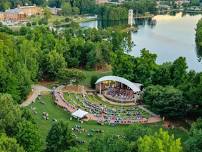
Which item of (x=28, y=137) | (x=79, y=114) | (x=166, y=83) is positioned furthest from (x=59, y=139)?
(x=166, y=83)

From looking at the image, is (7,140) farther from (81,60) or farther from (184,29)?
(184,29)

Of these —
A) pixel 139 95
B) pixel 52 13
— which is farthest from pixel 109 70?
pixel 52 13

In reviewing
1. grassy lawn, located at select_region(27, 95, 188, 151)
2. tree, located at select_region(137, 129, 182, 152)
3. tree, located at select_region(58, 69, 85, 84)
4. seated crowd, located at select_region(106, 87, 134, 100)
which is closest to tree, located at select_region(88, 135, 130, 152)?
tree, located at select_region(137, 129, 182, 152)

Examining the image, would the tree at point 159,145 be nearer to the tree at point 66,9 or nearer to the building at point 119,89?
the building at point 119,89

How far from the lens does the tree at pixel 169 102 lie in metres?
27.0

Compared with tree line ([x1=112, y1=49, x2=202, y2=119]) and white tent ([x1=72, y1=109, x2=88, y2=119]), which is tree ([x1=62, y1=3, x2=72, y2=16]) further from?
white tent ([x1=72, y1=109, x2=88, y2=119])

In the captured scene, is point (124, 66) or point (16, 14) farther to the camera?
point (16, 14)

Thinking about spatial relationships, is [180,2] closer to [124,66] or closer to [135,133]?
[124,66]

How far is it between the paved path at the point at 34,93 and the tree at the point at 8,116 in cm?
775

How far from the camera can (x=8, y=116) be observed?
2142 centimetres

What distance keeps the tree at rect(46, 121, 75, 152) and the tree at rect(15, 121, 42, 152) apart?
0.77 metres

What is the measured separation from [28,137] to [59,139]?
1692 millimetres

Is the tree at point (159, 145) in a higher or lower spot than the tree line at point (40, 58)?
higher

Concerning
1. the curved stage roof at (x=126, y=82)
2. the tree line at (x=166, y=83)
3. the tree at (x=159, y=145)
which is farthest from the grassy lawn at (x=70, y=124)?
the tree at (x=159, y=145)
